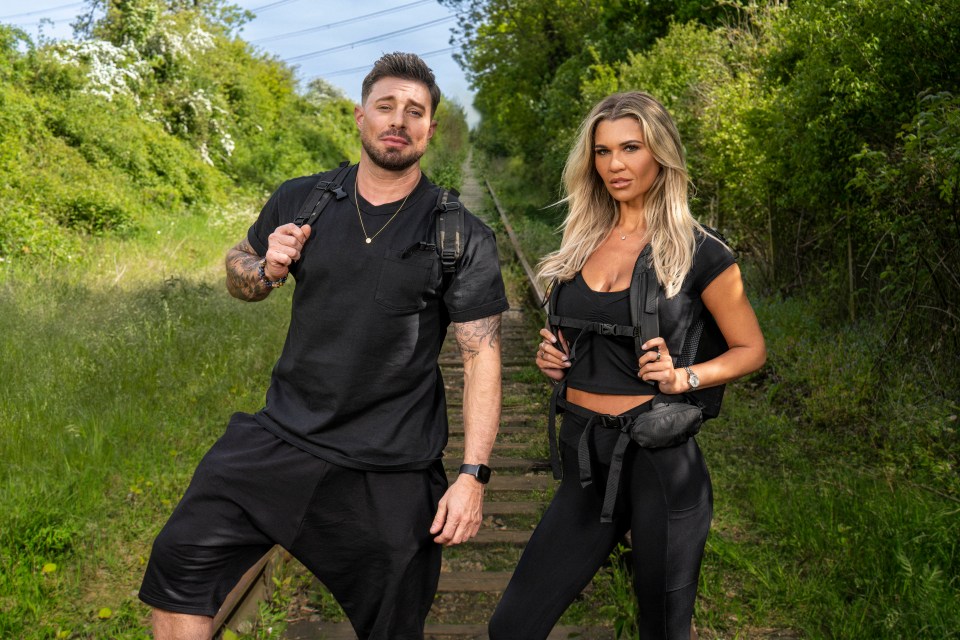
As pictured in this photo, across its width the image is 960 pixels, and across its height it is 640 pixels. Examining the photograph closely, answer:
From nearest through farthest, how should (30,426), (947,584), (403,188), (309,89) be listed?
(403,188)
(947,584)
(30,426)
(309,89)

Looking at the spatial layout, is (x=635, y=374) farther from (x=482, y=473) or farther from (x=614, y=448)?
(x=482, y=473)

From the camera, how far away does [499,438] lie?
7.10 m

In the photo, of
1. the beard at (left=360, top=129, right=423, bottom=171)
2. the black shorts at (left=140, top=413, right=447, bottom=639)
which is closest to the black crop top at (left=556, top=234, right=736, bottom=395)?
the black shorts at (left=140, top=413, right=447, bottom=639)

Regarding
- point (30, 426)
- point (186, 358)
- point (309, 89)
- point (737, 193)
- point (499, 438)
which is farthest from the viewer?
point (309, 89)

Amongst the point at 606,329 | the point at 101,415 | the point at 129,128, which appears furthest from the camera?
the point at 129,128

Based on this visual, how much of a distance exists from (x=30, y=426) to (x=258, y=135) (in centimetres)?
2468

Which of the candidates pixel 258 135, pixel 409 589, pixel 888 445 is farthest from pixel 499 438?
pixel 258 135

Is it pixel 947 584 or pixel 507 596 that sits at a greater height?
pixel 507 596

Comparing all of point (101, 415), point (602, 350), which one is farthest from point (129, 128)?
point (602, 350)

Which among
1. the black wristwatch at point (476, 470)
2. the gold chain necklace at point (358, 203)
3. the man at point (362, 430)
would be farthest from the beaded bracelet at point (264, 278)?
the black wristwatch at point (476, 470)

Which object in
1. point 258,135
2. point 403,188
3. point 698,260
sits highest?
point 258,135

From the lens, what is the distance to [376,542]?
286 centimetres

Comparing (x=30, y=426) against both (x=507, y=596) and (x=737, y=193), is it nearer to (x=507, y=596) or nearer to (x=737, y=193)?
(x=507, y=596)

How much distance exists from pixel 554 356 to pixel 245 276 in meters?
1.07
